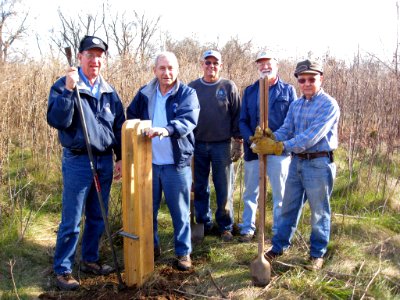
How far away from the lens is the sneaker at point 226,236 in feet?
14.4

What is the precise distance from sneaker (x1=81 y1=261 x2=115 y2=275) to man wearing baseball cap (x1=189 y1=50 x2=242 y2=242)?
1.24m

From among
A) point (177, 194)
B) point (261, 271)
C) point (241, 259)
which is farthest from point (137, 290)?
point (241, 259)

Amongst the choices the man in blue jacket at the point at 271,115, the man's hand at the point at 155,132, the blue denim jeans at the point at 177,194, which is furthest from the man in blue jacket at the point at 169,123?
the man in blue jacket at the point at 271,115

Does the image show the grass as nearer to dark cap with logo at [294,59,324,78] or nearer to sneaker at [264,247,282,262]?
sneaker at [264,247,282,262]

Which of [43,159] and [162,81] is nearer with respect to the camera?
[162,81]

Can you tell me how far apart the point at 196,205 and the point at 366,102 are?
289 centimetres

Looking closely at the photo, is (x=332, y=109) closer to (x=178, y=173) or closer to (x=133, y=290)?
(x=178, y=173)

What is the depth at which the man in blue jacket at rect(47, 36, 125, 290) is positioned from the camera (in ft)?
10.3

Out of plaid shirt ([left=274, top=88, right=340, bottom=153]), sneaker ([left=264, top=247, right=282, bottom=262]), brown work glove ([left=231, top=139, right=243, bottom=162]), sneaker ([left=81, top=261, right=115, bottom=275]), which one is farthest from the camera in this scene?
brown work glove ([left=231, top=139, right=243, bottom=162])

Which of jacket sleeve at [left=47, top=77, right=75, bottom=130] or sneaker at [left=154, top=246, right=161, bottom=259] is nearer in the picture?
jacket sleeve at [left=47, top=77, right=75, bottom=130]

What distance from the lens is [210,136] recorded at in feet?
13.8

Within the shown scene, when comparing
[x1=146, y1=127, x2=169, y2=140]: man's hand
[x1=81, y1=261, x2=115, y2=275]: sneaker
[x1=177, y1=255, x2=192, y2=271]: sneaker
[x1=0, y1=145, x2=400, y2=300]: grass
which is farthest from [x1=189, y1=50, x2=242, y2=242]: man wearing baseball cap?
[x1=81, y1=261, x2=115, y2=275]: sneaker

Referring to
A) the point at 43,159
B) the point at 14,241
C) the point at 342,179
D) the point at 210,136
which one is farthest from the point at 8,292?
the point at 342,179

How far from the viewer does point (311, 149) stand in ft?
11.1
